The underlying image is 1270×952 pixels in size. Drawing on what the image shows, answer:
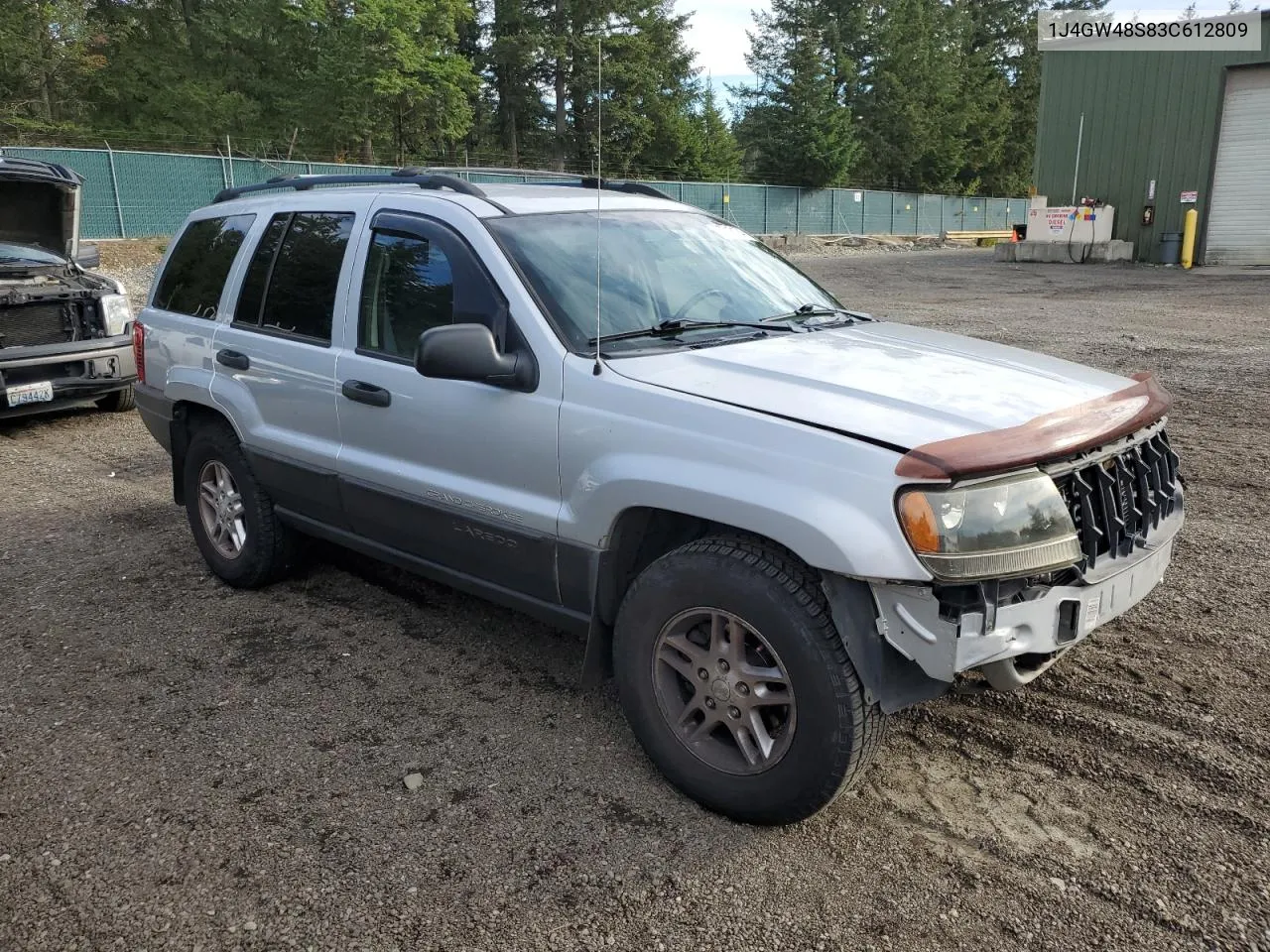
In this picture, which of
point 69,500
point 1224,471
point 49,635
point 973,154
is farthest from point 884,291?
point 973,154

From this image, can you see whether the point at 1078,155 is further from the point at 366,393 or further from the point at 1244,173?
the point at 366,393

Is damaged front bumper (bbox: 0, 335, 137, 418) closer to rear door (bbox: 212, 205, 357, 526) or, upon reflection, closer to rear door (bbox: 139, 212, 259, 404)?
rear door (bbox: 139, 212, 259, 404)

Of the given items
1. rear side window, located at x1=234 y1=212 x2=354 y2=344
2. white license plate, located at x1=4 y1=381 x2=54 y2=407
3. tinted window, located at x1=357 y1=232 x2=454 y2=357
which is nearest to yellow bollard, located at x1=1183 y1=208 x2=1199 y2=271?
white license plate, located at x1=4 y1=381 x2=54 y2=407

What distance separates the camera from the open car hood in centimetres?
899

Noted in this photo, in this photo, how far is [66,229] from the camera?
31.7ft

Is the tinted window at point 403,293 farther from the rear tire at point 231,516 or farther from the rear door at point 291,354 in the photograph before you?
the rear tire at point 231,516

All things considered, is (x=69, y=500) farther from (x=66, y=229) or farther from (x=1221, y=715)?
(x=1221, y=715)

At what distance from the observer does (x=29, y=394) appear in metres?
8.25

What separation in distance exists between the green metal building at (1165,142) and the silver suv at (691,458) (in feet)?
84.9

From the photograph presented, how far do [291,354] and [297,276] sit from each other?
14.9 inches

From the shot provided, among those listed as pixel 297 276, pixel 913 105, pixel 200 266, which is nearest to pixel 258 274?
pixel 297 276

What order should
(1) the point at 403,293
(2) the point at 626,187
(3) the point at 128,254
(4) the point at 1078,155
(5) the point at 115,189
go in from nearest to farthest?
(1) the point at 403,293 → (2) the point at 626,187 → (3) the point at 128,254 → (5) the point at 115,189 → (4) the point at 1078,155

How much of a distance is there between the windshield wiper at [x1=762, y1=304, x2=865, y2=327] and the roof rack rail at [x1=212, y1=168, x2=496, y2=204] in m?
1.24

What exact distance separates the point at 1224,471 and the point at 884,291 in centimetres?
1455
